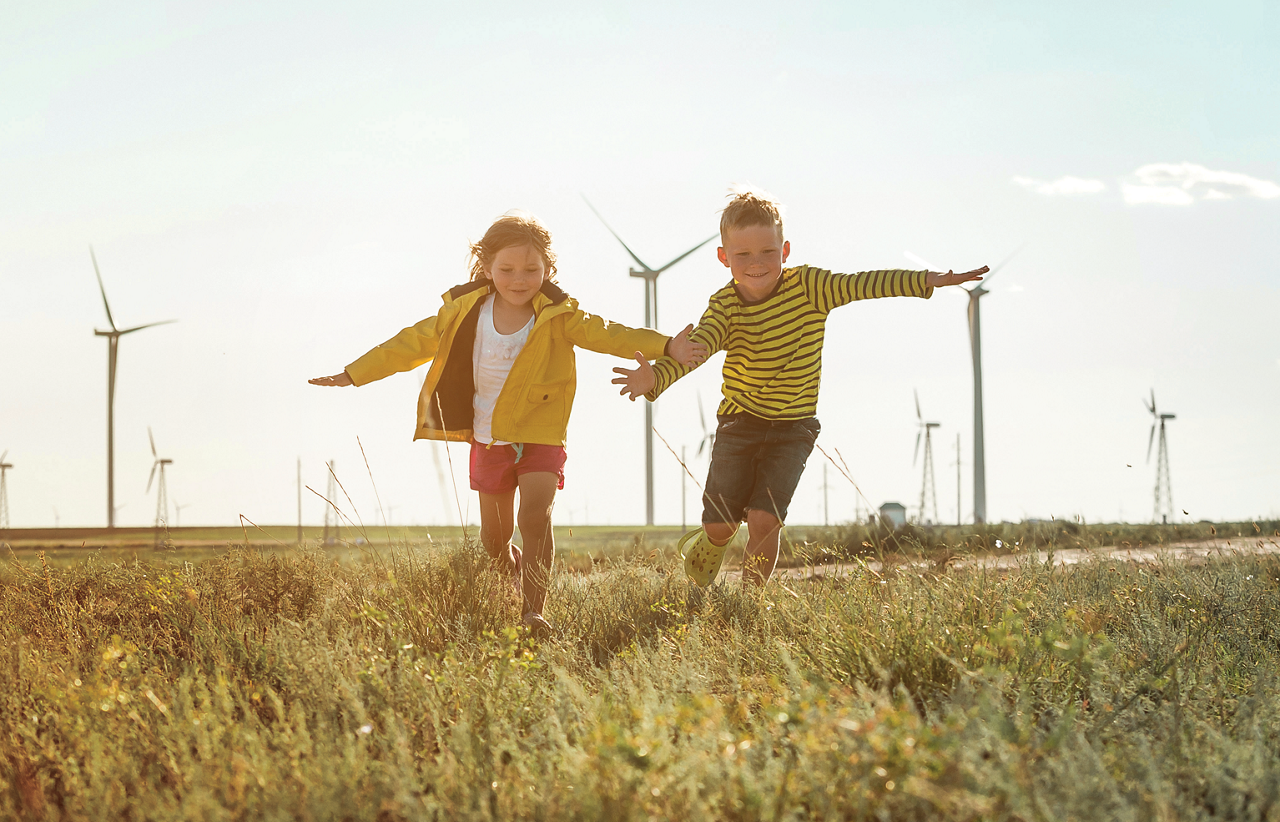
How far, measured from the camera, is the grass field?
6.82 feet

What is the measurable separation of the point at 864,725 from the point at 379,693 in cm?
165

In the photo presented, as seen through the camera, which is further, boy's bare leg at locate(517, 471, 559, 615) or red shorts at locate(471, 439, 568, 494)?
red shorts at locate(471, 439, 568, 494)

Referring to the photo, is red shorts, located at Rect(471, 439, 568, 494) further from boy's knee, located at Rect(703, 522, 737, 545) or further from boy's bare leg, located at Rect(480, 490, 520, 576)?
boy's knee, located at Rect(703, 522, 737, 545)

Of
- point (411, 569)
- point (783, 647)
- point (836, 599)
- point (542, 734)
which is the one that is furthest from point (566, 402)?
point (542, 734)

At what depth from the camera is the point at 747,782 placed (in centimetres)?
197

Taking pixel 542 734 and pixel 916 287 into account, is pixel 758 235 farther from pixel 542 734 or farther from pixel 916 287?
pixel 542 734

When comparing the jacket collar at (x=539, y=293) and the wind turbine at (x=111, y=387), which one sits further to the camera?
the wind turbine at (x=111, y=387)

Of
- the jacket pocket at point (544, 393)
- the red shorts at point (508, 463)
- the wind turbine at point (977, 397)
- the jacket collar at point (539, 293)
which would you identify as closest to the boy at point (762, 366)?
the jacket pocket at point (544, 393)

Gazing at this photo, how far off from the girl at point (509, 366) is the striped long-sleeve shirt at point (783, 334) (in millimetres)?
467

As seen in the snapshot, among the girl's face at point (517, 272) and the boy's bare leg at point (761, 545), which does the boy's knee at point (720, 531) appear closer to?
the boy's bare leg at point (761, 545)

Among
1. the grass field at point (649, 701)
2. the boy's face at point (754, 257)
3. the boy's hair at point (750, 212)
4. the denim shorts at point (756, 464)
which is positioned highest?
the boy's hair at point (750, 212)

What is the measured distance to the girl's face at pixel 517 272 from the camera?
17.6 ft

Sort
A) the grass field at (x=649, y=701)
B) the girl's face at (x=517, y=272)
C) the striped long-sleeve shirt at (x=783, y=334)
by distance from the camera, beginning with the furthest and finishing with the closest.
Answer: the striped long-sleeve shirt at (x=783, y=334) → the girl's face at (x=517, y=272) → the grass field at (x=649, y=701)

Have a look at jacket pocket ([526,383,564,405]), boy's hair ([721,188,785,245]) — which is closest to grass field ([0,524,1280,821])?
jacket pocket ([526,383,564,405])
